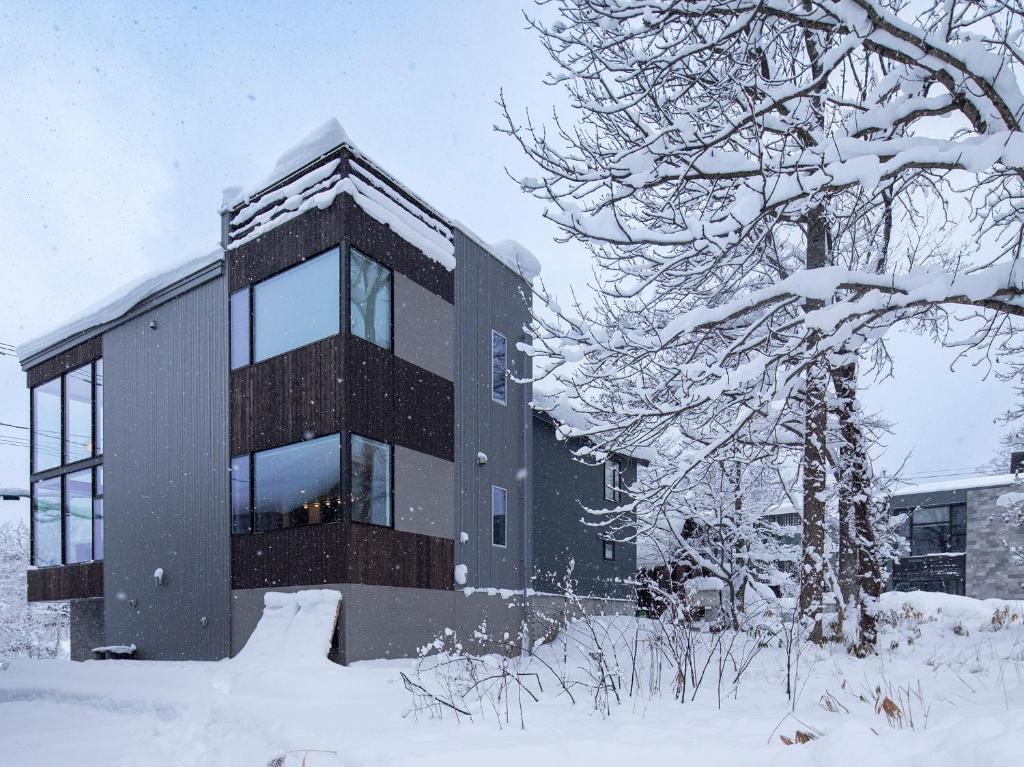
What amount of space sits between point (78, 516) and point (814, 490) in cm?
1509

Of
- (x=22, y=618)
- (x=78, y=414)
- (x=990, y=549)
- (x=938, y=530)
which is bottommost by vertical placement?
(x=22, y=618)

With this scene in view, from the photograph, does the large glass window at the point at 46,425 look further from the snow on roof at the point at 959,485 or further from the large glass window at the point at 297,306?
the snow on roof at the point at 959,485

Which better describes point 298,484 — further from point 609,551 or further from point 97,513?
point 609,551

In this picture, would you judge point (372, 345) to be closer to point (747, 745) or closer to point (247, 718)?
point (247, 718)

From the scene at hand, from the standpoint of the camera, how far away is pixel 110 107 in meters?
183

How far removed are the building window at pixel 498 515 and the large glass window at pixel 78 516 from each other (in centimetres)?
858

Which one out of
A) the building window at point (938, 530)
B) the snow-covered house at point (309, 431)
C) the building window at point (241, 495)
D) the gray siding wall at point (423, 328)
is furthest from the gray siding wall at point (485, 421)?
the building window at point (938, 530)

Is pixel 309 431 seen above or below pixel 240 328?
below

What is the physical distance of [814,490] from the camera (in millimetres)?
9438

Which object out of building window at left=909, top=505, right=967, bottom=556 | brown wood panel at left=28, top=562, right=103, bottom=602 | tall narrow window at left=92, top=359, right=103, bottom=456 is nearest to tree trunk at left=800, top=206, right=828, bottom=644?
brown wood panel at left=28, top=562, right=103, bottom=602

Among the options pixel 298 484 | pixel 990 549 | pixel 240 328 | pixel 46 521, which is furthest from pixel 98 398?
pixel 990 549

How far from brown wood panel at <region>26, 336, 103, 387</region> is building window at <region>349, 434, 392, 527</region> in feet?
25.3

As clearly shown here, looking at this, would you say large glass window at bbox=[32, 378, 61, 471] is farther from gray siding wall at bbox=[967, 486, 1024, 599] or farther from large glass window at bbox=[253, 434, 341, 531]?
gray siding wall at bbox=[967, 486, 1024, 599]

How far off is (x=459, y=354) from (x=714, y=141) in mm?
9534
